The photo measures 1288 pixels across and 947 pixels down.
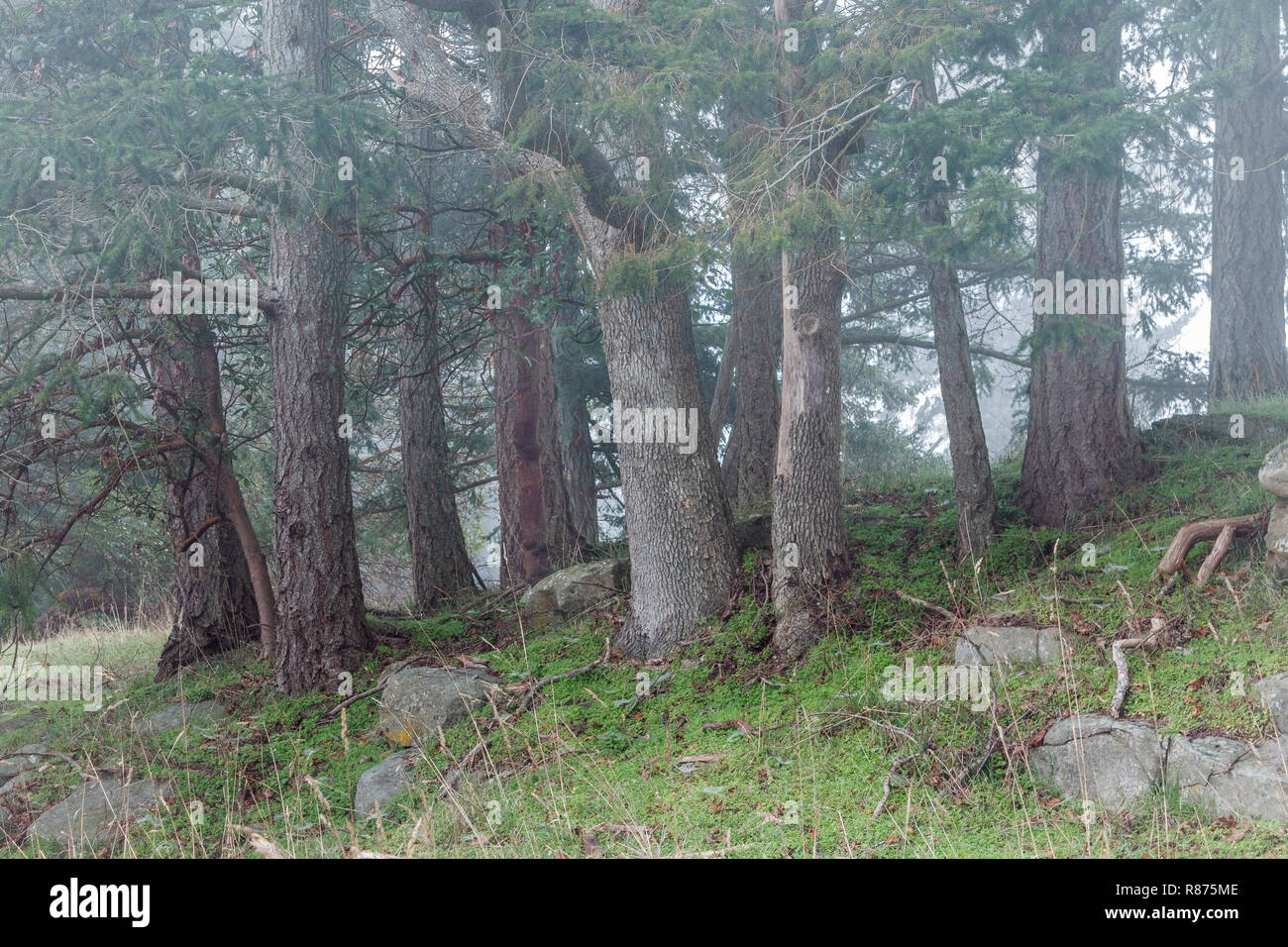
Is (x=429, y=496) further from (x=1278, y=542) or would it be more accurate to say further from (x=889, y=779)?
(x=1278, y=542)

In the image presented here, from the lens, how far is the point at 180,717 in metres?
8.67

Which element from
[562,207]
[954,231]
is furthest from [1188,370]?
[562,207]

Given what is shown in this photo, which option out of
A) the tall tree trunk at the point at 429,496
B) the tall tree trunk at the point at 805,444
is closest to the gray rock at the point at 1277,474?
the tall tree trunk at the point at 805,444

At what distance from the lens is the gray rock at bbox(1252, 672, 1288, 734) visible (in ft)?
17.4

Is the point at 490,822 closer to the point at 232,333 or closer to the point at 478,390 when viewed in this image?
the point at 232,333

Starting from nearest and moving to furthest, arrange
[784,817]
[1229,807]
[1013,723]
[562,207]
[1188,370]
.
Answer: [1229,807], [784,817], [1013,723], [562,207], [1188,370]

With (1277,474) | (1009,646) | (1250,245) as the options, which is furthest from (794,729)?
(1250,245)

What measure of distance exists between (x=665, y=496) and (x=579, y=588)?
1.69m

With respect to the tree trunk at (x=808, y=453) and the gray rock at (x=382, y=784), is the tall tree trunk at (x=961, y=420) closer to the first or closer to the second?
the tree trunk at (x=808, y=453)

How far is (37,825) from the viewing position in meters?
7.03

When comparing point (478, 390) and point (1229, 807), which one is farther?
point (478, 390)

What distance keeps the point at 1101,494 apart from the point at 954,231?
10.7 ft

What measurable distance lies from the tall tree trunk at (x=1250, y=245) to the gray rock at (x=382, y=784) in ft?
32.7

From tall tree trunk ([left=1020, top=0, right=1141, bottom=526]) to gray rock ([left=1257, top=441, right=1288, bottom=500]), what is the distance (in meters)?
2.36
